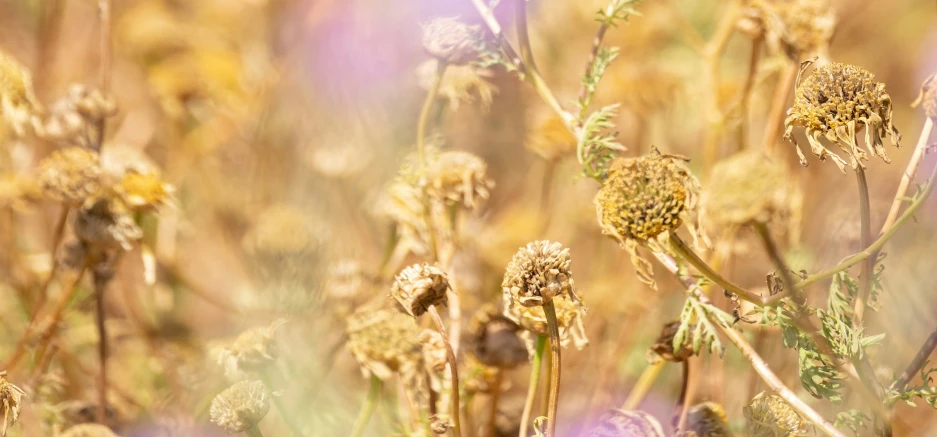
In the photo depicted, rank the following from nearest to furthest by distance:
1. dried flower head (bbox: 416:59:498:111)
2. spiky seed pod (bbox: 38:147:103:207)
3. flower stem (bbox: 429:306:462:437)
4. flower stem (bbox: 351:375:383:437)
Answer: flower stem (bbox: 429:306:462:437), flower stem (bbox: 351:375:383:437), spiky seed pod (bbox: 38:147:103:207), dried flower head (bbox: 416:59:498:111)

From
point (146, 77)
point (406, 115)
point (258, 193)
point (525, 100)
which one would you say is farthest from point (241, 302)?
point (525, 100)

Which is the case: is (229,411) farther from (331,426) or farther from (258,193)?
(258,193)

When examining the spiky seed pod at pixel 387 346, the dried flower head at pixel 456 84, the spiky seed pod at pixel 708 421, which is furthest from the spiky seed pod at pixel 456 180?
the spiky seed pod at pixel 708 421

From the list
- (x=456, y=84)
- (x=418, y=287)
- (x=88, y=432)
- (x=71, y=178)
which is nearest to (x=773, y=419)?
(x=418, y=287)

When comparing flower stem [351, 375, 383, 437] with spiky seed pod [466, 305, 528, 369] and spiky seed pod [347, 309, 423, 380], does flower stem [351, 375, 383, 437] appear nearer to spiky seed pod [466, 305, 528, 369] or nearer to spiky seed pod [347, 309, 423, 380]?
spiky seed pod [347, 309, 423, 380]

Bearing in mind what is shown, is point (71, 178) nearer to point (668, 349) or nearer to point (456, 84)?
point (456, 84)

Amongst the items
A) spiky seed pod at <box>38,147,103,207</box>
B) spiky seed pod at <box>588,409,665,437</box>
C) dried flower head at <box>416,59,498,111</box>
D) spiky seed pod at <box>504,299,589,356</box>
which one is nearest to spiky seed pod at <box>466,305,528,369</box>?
spiky seed pod at <box>504,299,589,356</box>

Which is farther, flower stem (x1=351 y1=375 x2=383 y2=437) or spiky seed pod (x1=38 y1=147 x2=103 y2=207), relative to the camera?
spiky seed pod (x1=38 y1=147 x2=103 y2=207)
